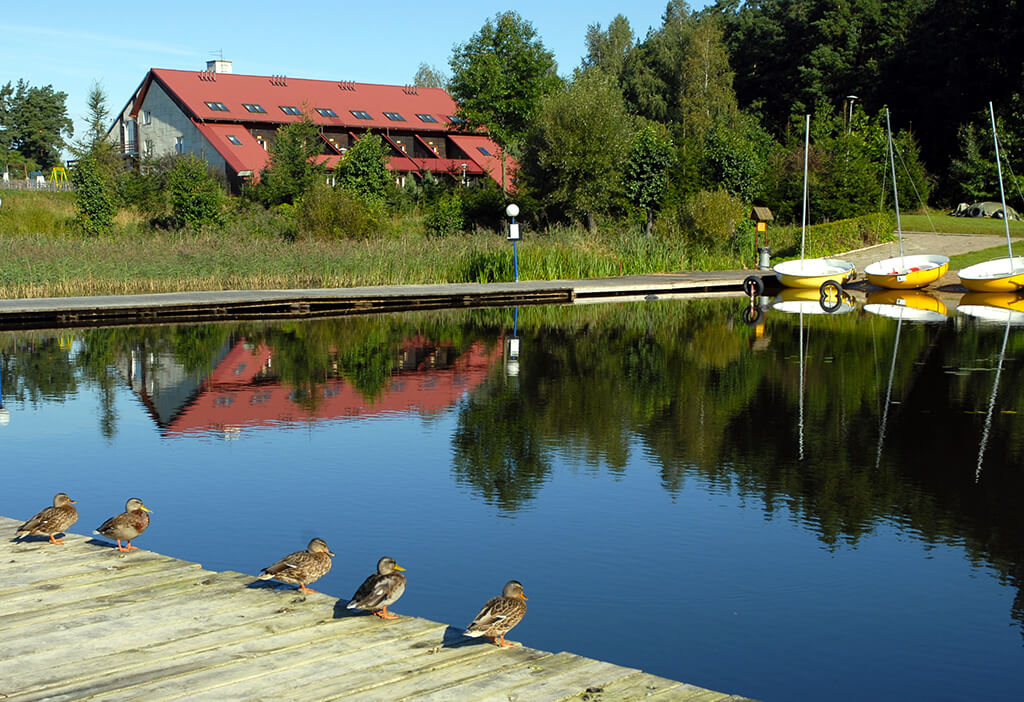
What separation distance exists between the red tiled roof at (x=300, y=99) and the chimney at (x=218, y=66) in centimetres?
457

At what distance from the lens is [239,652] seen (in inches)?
232

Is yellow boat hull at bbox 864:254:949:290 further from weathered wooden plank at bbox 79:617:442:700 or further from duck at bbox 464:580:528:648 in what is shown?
weathered wooden plank at bbox 79:617:442:700

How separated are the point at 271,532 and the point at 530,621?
3.08m

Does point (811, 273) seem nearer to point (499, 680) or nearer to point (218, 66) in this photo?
point (499, 680)

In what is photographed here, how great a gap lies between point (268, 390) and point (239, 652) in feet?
40.1

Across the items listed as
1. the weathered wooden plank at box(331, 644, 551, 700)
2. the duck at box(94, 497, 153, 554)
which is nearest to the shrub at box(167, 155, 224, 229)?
the duck at box(94, 497, 153, 554)

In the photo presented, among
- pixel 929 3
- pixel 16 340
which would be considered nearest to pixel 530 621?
pixel 16 340

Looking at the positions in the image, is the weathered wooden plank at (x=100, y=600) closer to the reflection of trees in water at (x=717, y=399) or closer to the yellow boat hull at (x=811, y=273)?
the reflection of trees in water at (x=717, y=399)

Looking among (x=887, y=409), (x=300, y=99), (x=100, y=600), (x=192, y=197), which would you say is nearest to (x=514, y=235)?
(x=192, y=197)

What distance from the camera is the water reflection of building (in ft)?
51.4

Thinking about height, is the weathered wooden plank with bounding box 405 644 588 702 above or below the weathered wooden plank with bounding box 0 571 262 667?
below

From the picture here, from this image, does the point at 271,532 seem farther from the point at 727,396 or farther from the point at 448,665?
the point at 727,396

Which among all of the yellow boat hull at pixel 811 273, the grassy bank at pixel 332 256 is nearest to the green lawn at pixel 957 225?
the grassy bank at pixel 332 256

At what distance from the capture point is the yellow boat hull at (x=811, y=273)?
121ft
